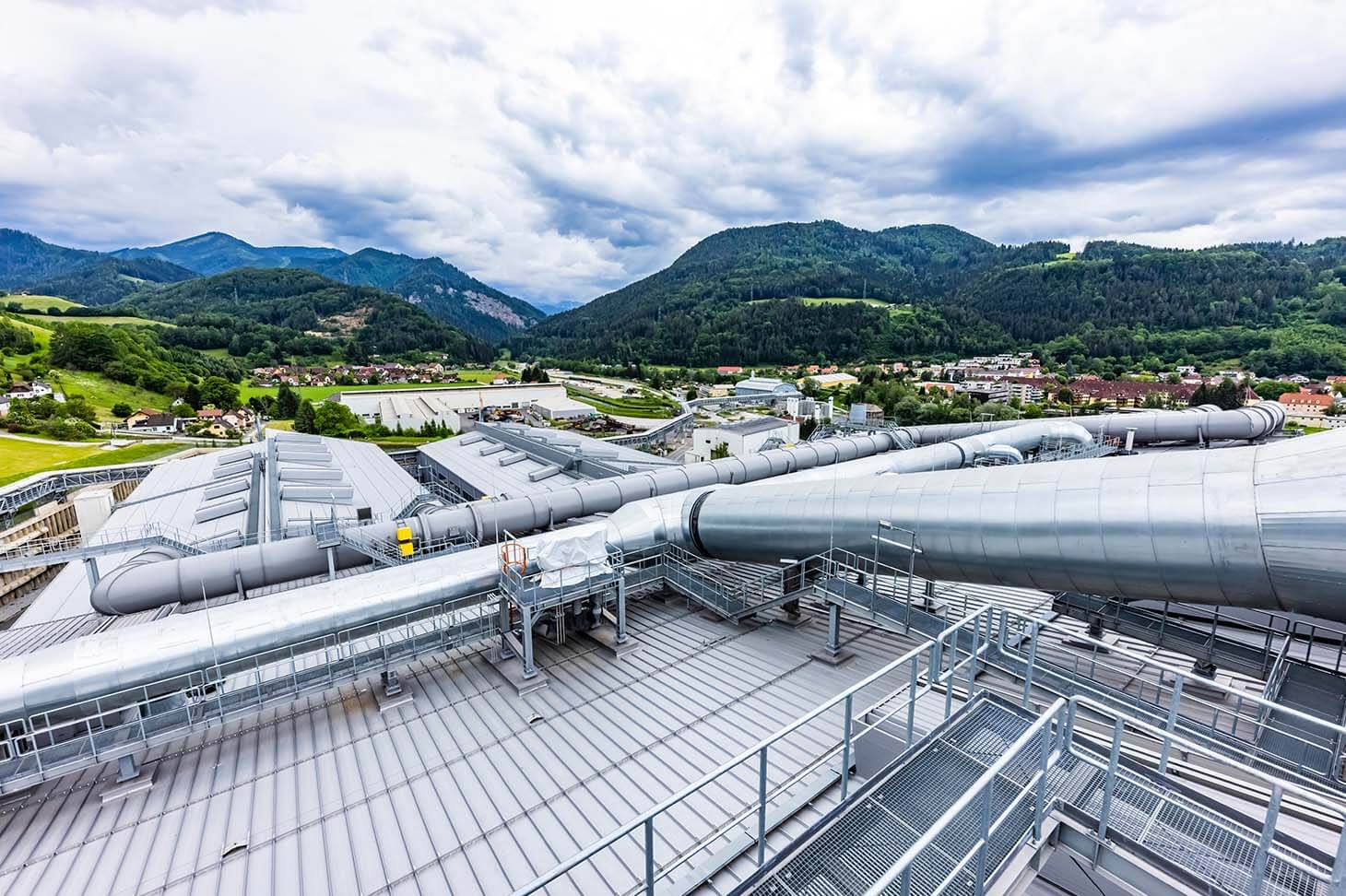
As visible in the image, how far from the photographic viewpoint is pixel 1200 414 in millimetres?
30328

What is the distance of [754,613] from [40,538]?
43038mm

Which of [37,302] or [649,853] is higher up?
[37,302]

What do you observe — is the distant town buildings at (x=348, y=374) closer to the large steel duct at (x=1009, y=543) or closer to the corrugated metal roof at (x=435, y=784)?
the large steel duct at (x=1009, y=543)

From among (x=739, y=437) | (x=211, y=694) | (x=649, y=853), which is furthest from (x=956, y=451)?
(x=739, y=437)

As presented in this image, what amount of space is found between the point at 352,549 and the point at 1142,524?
17.0 m

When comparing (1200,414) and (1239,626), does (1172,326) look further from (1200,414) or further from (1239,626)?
(1239,626)

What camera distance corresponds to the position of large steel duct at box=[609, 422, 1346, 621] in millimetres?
5797

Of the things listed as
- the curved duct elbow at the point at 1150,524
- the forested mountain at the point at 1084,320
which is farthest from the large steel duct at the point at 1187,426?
the forested mountain at the point at 1084,320

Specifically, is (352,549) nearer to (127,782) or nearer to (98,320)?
(127,782)

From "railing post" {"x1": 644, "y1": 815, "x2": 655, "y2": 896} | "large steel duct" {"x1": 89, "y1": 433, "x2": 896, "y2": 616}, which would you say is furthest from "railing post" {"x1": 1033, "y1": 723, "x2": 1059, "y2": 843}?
"large steel duct" {"x1": 89, "y1": 433, "x2": 896, "y2": 616}

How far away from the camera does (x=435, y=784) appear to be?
848cm

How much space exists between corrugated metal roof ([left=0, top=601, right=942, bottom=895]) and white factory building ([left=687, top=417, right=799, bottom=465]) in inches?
1460

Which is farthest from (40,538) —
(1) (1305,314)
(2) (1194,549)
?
(1) (1305,314)

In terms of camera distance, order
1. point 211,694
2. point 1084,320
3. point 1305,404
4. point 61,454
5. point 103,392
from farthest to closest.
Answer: point 1084,320, point 103,392, point 1305,404, point 61,454, point 211,694
